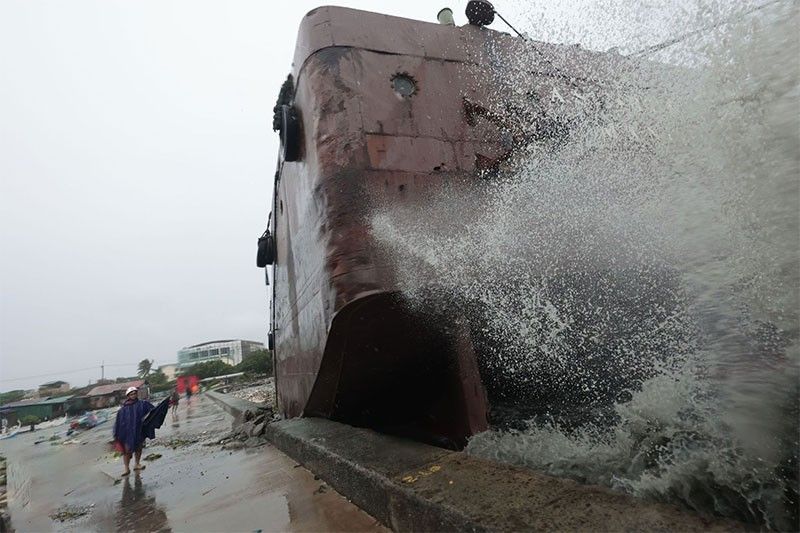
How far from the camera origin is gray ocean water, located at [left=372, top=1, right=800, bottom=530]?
1753 mm

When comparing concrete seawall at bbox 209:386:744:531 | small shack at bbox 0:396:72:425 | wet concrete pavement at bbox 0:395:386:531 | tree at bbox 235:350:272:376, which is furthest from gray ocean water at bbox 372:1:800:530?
small shack at bbox 0:396:72:425

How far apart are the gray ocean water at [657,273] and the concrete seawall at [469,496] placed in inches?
8.9

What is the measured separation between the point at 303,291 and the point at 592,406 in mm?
3229

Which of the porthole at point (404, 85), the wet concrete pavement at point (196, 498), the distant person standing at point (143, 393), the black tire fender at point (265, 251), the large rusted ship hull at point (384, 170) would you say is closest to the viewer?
the wet concrete pavement at point (196, 498)

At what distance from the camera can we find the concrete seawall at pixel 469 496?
1.64m

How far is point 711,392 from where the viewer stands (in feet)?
6.58

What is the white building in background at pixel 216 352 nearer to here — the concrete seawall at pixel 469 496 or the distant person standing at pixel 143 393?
the distant person standing at pixel 143 393

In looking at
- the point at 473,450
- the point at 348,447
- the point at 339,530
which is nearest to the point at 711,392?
the point at 473,450

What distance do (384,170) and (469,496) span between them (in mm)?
2528

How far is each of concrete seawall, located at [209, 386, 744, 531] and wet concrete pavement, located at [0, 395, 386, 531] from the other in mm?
236

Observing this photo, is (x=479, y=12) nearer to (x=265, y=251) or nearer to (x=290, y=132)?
(x=290, y=132)

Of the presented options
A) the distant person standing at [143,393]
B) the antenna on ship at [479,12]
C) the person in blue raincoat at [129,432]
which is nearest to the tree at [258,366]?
the distant person standing at [143,393]

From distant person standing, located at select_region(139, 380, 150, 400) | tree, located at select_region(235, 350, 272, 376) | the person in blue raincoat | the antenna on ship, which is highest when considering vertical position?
the antenna on ship

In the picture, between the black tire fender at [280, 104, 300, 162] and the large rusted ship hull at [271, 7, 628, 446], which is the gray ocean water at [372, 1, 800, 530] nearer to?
the large rusted ship hull at [271, 7, 628, 446]
